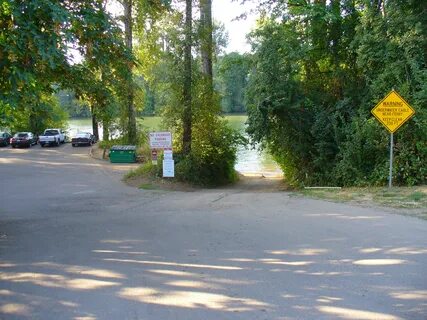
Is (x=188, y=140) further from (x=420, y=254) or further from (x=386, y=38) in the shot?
(x=420, y=254)

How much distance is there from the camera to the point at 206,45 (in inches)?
859

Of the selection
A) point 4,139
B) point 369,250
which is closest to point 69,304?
point 369,250

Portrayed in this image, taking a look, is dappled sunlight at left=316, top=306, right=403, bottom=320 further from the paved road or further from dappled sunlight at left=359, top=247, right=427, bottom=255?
dappled sunlight at left=359, top=247, right=427, bottom=255

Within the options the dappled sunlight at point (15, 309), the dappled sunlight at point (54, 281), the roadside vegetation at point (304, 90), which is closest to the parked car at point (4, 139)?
the roadside vegetation at point (304, 90)

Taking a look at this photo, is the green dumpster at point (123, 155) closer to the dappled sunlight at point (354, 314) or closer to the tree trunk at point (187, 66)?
the tree trunk at point (187, 66)

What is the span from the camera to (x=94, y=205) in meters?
14.9

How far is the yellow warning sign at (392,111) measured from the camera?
1453 centimetres

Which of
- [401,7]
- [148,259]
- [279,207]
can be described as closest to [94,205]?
[279,207]

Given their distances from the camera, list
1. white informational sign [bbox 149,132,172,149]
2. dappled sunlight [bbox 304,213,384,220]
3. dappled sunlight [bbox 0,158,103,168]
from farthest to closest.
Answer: dappled sunlight [bbox 0,158,103,168]
white informational sign [bbox 149,132,172,149]
dappled sunlight [bbox 304,213,384,220]

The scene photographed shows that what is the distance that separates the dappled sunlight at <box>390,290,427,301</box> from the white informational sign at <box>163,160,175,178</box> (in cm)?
1575

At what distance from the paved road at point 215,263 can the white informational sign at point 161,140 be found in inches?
279

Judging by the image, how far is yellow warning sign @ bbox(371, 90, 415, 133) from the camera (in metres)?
14.5

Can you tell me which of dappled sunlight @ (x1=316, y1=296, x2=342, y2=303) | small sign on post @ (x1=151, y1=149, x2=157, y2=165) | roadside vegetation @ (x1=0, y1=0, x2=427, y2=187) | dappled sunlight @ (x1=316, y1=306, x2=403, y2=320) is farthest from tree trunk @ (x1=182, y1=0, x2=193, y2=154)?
dappled sunlight @ (x1=316, y1=306, x2=403, y2=320)

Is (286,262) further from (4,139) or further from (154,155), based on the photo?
(4,139)
